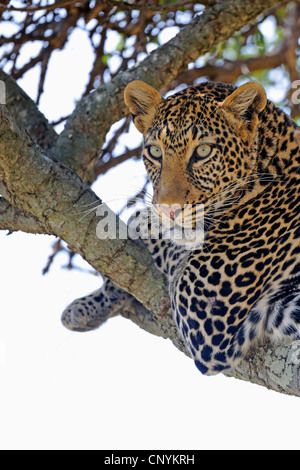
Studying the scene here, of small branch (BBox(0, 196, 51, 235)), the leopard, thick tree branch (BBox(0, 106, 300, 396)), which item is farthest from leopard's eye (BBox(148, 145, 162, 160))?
small branch (BBox(0, 196, 51, 235))

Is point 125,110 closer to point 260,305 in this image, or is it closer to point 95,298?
point 95,298

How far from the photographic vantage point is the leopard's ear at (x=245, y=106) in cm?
465

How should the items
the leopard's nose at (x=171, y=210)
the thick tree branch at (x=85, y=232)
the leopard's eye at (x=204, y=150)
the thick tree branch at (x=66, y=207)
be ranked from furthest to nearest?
the leopard's eye at (x=204, y=150) → the leopard's nose at (x=171, y=210) → the thick tree branch at (x=66, y=207) → the thick tree branch at (x=85, y=232)

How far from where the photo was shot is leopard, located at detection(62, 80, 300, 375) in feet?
15.3

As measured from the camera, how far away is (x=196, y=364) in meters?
4.74

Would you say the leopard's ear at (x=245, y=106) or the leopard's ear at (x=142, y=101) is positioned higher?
the leopard's ear at (x=142, y=101)

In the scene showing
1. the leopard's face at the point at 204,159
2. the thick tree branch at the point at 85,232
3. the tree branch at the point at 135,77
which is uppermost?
the tree branch at the point at 135,77

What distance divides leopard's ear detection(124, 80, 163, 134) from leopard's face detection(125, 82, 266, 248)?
1.28ft

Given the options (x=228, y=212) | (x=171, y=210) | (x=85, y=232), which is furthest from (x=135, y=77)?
(x=85, y=232)

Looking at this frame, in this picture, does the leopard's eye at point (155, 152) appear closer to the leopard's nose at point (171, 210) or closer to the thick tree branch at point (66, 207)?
the leopard's nose at point (171, 210)

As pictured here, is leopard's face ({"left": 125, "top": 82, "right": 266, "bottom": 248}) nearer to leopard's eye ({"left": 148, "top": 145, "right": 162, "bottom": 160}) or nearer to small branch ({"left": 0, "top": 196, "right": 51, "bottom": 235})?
leopard's eye ({"left": 148, "top": 145, "right": 162, "bottom": 160})

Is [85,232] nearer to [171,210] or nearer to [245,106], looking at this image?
[171,210]

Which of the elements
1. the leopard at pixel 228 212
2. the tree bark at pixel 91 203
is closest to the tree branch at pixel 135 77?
the tree bark at pixel 91 203

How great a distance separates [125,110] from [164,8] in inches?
39.1
